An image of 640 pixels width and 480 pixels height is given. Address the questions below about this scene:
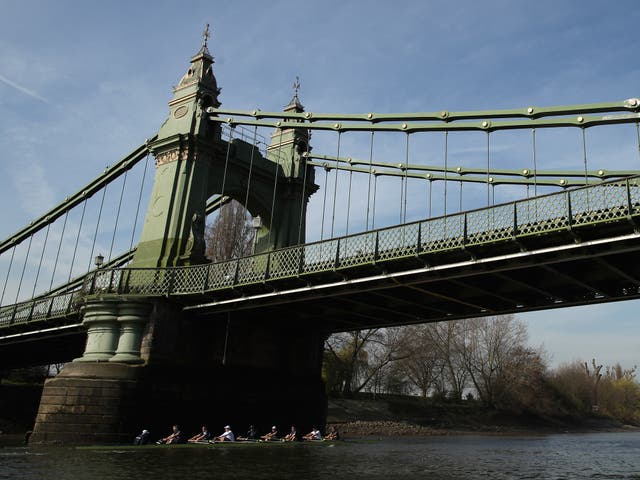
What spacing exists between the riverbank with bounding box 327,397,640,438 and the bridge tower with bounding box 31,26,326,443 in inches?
604

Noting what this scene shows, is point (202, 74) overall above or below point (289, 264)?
above

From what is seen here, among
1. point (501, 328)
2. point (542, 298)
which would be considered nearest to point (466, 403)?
point (501, 328)

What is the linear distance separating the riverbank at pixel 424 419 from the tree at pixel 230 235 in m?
14.5

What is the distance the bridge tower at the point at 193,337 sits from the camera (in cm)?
2344

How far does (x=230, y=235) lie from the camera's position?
4672 centimetres

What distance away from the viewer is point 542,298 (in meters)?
23.4

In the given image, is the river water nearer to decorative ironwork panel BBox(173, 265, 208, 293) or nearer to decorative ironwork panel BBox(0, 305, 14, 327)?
decorative ironwork panel BBox(173, 265, 208, 293)

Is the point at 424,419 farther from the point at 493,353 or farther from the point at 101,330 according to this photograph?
the point at 101,330

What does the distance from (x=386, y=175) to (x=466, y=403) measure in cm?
4002

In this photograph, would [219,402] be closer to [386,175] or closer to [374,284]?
[374,284]

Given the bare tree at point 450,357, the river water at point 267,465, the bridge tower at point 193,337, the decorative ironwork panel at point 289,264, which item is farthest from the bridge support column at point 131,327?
the bare tree at point 450,357

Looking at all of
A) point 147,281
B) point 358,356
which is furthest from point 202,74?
point 358,356

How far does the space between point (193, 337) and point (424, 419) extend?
33.0 meters

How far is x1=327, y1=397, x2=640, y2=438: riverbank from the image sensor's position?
156ft
